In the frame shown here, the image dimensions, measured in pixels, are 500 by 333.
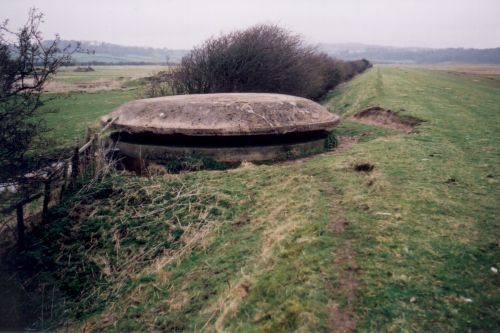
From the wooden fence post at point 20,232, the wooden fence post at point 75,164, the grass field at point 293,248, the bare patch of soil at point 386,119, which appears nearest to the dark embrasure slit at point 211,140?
the grass field at point 293,248

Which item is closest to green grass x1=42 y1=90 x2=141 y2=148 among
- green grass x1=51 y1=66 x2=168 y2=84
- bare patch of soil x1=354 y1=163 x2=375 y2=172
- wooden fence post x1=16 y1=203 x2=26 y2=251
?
→ wooden fence post x1=16 y1=203 x2=26 y2=251

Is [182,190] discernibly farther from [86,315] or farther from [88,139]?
[88,139]

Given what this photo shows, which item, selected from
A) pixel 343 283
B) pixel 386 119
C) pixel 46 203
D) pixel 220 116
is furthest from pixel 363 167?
pixel 386 119

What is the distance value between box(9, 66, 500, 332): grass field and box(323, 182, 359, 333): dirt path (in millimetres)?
12

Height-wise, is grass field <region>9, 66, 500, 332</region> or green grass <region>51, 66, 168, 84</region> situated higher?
green grass <region>51, 66, 168, 84</region>

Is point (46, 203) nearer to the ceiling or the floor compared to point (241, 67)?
nearer to the floor

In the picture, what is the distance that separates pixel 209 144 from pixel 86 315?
3.75 metres

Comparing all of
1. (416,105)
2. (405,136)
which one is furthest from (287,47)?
(405,136)

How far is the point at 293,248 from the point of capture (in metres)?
3.70

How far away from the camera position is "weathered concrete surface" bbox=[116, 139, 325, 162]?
6.97 m

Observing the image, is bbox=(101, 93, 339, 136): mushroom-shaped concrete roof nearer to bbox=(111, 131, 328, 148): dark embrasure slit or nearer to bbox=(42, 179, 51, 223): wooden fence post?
bbox=(111, 131, 328, 148): dark embrasure slit

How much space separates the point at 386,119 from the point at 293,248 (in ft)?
29.7

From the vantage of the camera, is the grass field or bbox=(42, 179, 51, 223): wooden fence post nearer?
the grass field

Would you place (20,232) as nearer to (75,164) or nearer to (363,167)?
(75,164)
